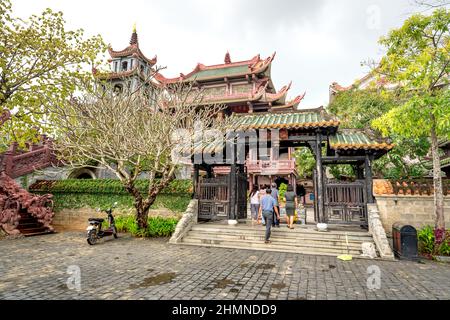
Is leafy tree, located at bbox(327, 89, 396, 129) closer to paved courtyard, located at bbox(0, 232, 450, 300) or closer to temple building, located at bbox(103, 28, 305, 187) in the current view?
temple building, located at bbox(103, 28, 305, 187)

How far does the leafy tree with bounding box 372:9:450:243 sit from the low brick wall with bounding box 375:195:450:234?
1870 millimetres

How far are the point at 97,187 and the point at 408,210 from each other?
14412 millimetres

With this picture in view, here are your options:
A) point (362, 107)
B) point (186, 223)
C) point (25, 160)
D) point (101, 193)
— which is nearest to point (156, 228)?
point (186, 223)

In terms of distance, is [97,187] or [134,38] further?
[134,38]

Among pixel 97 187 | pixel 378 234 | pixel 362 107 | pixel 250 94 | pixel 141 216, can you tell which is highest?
pixel 250 94

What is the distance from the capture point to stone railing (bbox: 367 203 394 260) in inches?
277

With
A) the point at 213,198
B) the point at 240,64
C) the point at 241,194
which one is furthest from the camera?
the point at 240,64

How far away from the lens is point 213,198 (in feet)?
33.6

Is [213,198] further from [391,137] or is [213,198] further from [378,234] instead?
[391,137]

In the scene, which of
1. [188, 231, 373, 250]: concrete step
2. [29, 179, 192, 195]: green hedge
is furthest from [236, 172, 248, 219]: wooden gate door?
[29, 179, 192, 195]: green hedge

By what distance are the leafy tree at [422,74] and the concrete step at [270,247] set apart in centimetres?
312

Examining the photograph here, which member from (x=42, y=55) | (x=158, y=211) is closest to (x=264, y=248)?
(x=158, y=211)

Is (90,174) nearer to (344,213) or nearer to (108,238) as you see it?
(108,238)
